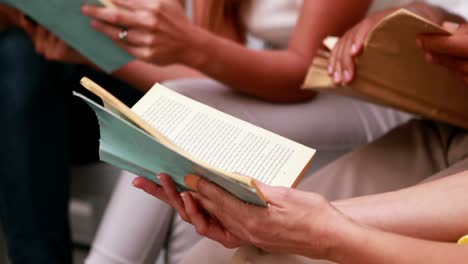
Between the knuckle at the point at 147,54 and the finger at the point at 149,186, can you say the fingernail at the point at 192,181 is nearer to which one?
the finger at the point at 149,186

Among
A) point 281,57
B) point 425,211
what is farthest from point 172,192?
point 281,57

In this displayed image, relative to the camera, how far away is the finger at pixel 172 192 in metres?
0.58

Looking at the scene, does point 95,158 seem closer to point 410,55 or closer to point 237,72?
point 237,72

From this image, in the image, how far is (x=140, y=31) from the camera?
0.88 m

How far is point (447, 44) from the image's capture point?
0.70 m

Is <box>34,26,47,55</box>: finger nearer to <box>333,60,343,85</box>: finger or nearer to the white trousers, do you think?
the white trousers

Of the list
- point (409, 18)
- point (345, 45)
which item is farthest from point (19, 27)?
point (409, 18)

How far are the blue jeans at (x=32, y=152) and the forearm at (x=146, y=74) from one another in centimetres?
9

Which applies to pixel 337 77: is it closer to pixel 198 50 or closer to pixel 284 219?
pixel 198 50

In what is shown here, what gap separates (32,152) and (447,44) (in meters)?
0.71

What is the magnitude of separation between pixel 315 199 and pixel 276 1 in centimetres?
57

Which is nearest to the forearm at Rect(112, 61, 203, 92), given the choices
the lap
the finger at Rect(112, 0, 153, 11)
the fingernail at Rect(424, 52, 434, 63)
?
the lap

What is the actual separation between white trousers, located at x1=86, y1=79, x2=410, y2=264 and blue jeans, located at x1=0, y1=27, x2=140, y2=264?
0.26 metres

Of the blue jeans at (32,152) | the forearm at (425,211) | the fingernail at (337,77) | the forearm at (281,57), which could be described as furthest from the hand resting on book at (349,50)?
the blue jeans at (32,152)
